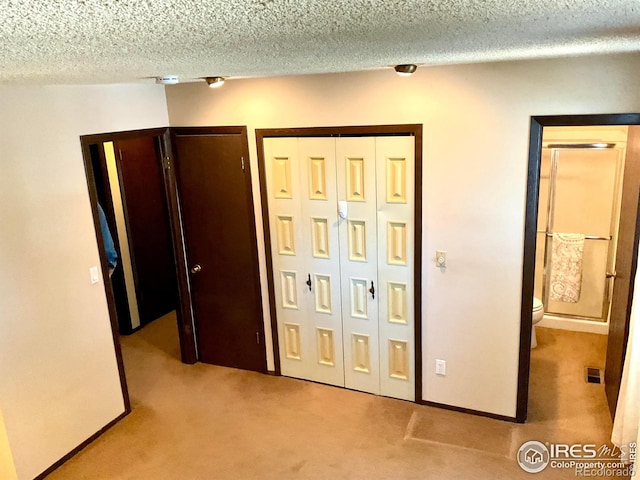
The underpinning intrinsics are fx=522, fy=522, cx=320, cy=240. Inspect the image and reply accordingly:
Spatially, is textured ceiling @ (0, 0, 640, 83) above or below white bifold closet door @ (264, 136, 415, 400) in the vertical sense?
above

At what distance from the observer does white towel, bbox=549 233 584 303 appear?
432 centimetres

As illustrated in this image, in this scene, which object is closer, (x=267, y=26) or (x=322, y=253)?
(x=267, y=26)

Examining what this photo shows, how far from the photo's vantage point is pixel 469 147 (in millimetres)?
3027

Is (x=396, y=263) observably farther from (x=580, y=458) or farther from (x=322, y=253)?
(x=580, y=458)

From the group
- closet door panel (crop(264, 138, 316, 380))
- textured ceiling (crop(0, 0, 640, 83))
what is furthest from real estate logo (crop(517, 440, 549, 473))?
textured ceiling (crop(0, 0, 640, 83))

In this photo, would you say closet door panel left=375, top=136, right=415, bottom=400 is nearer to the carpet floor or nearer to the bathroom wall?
the carpet floor

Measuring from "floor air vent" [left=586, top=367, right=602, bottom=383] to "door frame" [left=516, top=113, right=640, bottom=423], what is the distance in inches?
24.1

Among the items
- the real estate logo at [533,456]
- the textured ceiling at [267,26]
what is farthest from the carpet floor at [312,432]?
the textured ceiling at [267,26]

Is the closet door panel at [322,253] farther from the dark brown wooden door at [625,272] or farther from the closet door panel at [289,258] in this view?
the dark brown wooden door at [625,272]

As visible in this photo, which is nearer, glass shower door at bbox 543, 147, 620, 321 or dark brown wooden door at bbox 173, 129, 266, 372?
dark brown wooden door at bbox 173, 129, 266, 372

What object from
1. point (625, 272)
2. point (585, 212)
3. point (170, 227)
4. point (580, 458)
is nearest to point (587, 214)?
point (585, 212)

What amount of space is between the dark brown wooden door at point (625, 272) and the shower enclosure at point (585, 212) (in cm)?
72

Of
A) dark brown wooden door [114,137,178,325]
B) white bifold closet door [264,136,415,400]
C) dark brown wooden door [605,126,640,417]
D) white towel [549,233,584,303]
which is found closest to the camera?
dark brown wooden door [605,126,640,417]

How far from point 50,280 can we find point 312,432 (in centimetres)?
183
